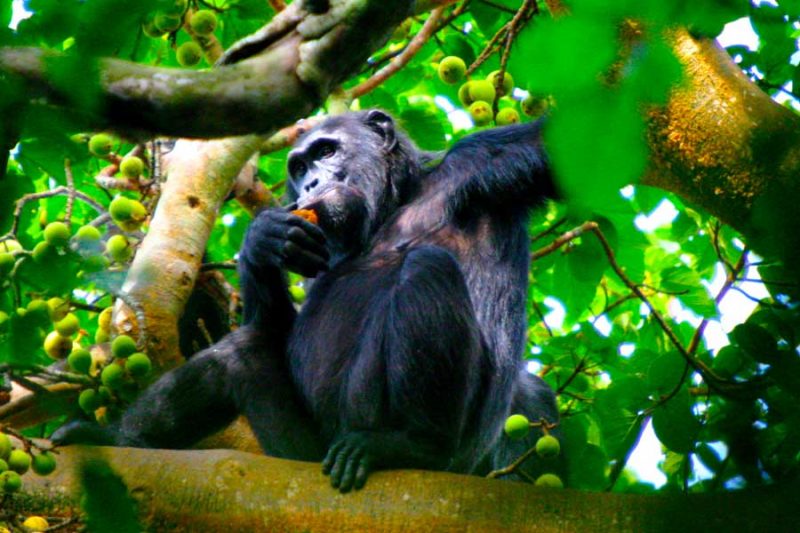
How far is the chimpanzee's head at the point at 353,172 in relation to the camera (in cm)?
487

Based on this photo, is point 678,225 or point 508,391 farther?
point 678,225

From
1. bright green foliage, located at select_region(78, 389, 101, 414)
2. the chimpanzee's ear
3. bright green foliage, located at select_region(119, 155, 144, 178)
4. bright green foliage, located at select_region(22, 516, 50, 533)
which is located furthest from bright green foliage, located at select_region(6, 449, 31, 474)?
the chimpanzee's ear

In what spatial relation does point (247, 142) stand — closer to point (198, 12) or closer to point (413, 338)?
point (198, 12)

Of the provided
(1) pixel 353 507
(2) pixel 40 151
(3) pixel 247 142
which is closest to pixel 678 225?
(3) pixel 247 142

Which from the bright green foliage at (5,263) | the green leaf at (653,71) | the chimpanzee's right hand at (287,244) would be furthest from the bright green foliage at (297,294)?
the green leaf at (653,71)

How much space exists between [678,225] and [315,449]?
7.72ft

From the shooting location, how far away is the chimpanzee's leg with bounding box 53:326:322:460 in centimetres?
434

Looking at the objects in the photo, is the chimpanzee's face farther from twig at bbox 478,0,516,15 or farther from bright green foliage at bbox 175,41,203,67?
twig at bbox 478,0,516,15

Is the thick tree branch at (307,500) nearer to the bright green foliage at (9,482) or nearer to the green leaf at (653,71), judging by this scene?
the bright green foliage at (9,482)

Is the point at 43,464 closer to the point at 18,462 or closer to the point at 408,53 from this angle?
the point at 18,462

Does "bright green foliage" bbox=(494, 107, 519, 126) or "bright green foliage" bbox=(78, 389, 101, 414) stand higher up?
"bright green foliage" bbox=(494, 107, 519, 126)

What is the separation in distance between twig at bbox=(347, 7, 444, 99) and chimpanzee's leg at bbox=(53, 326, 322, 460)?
1.73 metres

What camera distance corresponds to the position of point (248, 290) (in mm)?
4754

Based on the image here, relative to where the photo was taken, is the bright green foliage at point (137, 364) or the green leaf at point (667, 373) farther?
the bright green foliage at point (137, 364)
